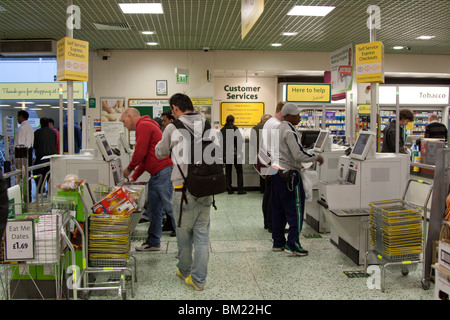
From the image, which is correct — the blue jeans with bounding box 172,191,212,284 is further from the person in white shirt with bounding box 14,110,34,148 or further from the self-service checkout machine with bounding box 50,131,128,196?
the person in white shirt with bounding box 14,110,34,148

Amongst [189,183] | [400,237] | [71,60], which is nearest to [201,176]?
[189,183]

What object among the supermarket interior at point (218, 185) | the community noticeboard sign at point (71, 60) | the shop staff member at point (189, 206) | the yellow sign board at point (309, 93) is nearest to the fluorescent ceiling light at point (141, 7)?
the supermarket interior at point (218, 185)

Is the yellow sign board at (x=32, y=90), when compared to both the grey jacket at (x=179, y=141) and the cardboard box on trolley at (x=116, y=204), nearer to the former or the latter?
the cardboard box on trolley at (x=116, y=204)

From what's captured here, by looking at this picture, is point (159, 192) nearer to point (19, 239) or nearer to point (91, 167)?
point (91, 167)

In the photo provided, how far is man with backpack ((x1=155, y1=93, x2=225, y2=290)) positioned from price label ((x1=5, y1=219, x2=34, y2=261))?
114 centimetres

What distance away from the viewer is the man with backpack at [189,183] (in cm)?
324

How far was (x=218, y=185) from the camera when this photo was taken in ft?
10.6

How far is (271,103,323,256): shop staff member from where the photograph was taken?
164 inches

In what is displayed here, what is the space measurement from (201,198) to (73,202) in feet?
3.34

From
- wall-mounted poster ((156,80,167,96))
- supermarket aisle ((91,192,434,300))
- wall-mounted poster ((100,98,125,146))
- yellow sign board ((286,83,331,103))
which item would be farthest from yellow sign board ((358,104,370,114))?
supermarket aisle ((91,192,434,300))

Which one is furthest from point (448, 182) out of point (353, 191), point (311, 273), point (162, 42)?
point (162, 42)

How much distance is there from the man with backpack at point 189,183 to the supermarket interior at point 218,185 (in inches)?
0.5

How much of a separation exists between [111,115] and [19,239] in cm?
811

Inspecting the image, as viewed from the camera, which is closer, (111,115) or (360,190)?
→ (360,190)
